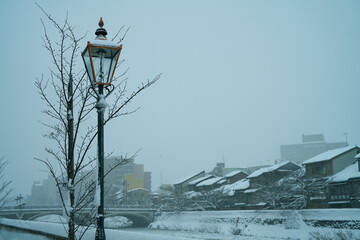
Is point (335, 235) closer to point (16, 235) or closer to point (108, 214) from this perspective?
point (16, 235)

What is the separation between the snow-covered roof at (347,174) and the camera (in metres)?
41.6

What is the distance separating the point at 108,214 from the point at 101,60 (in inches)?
2306

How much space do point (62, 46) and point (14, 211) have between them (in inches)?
2117

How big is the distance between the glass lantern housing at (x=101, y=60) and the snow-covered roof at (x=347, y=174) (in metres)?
42.5

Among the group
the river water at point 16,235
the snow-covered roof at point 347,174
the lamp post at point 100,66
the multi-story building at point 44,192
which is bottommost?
the multi-story building at point 44,192

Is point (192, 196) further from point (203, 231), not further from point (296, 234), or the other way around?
point (296, 234)

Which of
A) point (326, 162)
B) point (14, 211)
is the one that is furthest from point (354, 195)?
point (14, 211)

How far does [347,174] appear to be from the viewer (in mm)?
43000

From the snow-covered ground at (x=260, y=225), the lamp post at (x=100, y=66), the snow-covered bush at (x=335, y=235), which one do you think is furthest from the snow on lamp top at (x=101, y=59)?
the snow-covered bush at (x=335, y=235)

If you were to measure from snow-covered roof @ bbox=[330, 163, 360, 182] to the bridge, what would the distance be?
32.5m

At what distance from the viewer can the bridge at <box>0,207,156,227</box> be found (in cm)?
5269

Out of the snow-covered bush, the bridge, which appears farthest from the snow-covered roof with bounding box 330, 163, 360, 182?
the bridge

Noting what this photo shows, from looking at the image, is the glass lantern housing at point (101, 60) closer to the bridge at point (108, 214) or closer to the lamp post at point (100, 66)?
the lamp post at point (100, 66)

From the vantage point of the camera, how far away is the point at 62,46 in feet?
23.3
